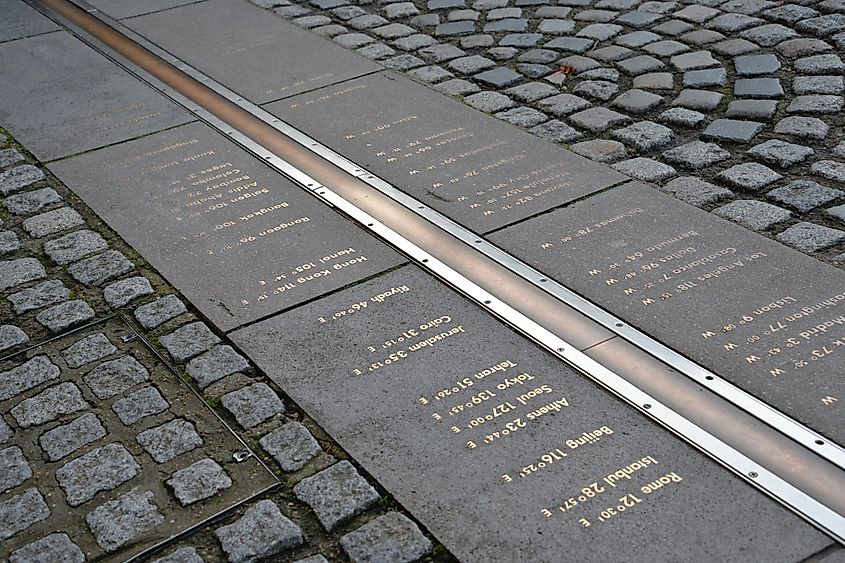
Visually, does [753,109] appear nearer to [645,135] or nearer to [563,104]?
[645,135]

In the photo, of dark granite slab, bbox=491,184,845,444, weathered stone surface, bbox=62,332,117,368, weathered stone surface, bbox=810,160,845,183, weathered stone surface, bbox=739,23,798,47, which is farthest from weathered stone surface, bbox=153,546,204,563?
weathered stone surface, bbox=739,23,798,47

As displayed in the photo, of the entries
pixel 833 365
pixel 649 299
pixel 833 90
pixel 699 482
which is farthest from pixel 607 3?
pixel 699 482

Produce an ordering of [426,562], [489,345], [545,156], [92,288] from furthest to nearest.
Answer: [545,156], [92,288], [489,345], [426,562]

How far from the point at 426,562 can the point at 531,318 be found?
1357 millimetres

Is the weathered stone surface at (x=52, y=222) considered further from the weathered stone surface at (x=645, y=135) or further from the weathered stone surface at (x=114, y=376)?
the weathered stone surface at (x=645, y=135)

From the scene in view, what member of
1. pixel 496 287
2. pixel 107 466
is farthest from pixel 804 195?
pixel 107 466

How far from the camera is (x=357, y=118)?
20.1 feet

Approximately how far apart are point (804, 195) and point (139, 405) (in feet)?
10.5

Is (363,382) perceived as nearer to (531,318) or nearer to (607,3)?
(531,318)

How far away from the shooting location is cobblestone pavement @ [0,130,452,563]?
323 cm

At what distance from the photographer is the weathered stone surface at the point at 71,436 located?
364cm

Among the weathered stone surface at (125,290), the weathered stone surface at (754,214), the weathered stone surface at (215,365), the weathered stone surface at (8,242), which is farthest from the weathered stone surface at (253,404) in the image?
the weathered stone surface at (754,214)

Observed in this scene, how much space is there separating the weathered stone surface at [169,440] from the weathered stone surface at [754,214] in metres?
2.64

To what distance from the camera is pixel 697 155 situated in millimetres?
5367
